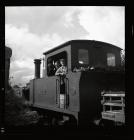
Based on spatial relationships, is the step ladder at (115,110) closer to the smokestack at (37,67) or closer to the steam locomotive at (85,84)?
the steam locomotive at (85,84)

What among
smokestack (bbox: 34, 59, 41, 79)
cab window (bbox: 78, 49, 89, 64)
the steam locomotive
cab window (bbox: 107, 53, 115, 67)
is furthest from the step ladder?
smokestack (bbox: 34, 59, 41, 79)

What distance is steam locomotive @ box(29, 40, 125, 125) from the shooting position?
6277 millimetres

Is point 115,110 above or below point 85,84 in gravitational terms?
below

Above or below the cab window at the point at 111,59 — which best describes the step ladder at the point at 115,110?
below

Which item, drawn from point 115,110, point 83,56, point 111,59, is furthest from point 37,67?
point 115,110

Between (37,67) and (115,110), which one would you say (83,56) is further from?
(37,67)

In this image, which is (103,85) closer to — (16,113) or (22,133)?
(16,113)

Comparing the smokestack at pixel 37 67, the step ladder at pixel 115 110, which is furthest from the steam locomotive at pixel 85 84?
the smokestack at pixel 37 67

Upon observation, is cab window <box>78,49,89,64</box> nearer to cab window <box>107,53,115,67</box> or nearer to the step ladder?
cab window <box>107,53,115,67</box>

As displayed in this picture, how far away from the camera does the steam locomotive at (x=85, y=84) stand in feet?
20.6

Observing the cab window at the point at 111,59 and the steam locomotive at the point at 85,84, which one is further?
the cab window at the point at 111,59

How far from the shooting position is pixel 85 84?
6352 mm
